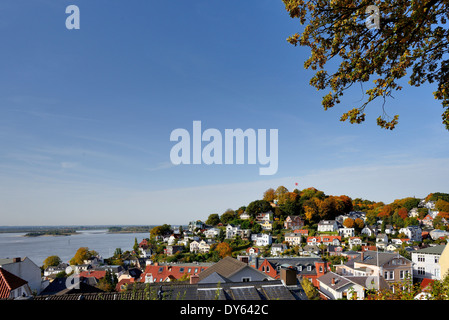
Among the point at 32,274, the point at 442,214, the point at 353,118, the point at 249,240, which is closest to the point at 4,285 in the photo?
Answer: the point at 32,274

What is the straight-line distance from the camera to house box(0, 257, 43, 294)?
13777 mm

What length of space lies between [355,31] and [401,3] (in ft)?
2.11

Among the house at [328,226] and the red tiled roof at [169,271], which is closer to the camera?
the red tiled roof at [169,271]

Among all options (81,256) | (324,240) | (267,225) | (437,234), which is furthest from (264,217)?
(81,256)

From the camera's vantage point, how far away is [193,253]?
42375 mm

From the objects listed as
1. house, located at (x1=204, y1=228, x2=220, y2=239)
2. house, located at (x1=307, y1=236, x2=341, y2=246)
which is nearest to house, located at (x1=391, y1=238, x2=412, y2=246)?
house, located at (x1=307, y1=236, x2=341, y2=246)

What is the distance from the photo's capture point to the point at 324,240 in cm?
4766

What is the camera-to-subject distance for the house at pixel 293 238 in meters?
48.2

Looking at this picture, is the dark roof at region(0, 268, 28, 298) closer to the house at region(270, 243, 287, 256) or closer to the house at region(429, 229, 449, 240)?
the house at region(270, 243, 287, 256)

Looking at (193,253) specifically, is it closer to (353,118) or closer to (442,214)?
(353,118)

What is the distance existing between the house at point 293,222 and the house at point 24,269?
1916 inches

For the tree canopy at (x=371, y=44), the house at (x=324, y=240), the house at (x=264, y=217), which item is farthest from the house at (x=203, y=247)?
the tree canopy at (x=371, y=44)

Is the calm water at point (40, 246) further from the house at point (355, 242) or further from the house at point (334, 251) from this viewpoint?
the house at point (355, 242)

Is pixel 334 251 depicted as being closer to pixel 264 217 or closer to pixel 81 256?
pixel 264 217
